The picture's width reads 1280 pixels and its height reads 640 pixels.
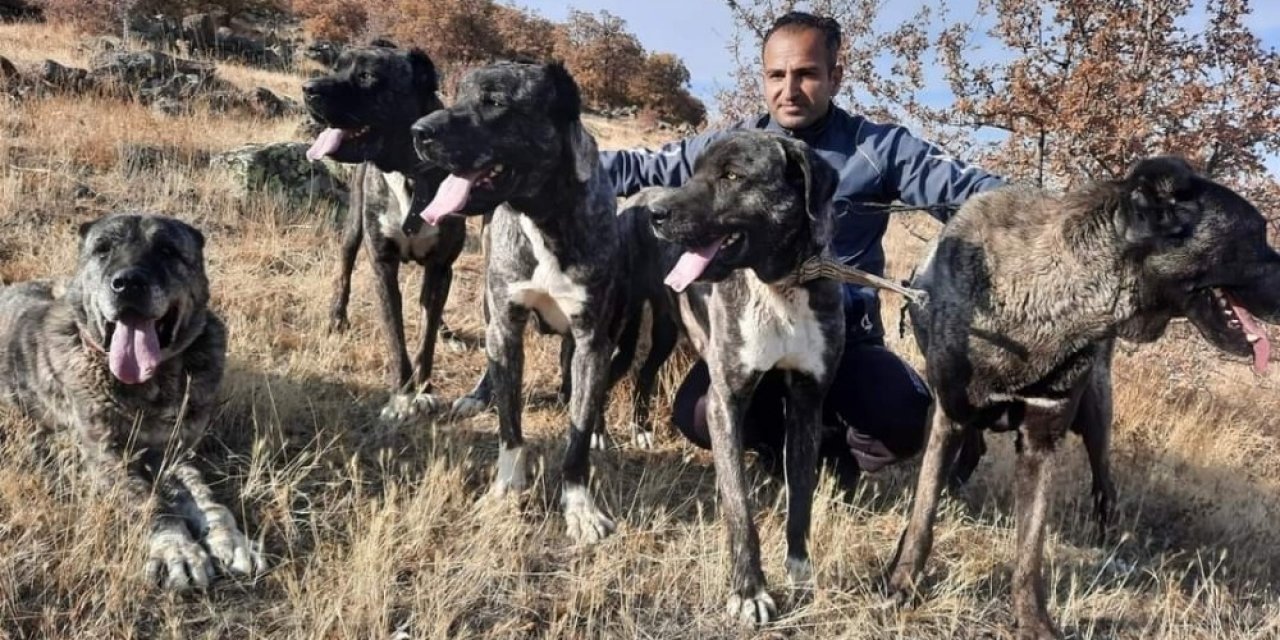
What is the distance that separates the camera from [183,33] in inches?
715

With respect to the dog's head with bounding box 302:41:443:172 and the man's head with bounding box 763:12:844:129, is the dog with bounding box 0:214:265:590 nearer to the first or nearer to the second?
the dog's head with bounding box 302:41:443:172

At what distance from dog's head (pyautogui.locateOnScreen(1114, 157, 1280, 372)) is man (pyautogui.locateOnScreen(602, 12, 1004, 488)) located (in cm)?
95

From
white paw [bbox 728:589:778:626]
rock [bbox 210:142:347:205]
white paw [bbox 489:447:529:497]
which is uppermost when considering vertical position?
rock [bbox 210:142:347:205]

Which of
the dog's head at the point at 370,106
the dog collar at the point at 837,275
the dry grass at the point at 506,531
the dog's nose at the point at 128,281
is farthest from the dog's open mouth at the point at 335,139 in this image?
the dog collar at the point at 837,275

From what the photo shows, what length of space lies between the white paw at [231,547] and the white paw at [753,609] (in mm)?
1524

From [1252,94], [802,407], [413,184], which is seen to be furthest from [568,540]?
[1252,94]

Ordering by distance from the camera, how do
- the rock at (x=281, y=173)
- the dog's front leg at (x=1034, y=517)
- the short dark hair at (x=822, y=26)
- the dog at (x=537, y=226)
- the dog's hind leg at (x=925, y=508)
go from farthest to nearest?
the rock at (x=281, y=173) → the short dark hair at (x=822, y=26) → the dog at (x=537, y=226) → the dog's hind leg at (x=925, y=508) → the dog's front leg at (x=1034, y=517)

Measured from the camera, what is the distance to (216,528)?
2.75 meters

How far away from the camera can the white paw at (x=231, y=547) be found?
2.63m

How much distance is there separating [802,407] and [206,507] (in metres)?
2.11

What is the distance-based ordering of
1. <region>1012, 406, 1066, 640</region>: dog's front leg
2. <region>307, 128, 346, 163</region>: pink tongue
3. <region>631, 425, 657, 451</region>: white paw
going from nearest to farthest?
<region>1012, 406, 1066, 640</region>: dog's front leg → <region>307, 128, 346, 163</region>: pink tongue → <region>631, 425, 657, 451</region>: white paw

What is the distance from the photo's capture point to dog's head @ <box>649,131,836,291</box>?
2697mm

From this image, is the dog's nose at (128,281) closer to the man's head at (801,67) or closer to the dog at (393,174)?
the dog at (393,174)

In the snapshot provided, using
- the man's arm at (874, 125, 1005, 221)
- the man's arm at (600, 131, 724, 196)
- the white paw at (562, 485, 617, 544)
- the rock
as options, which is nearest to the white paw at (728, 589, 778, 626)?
the white paw at (562, 485, 617, 544)
